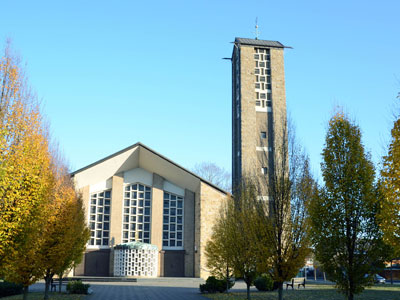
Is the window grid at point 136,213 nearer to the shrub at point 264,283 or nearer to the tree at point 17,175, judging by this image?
the shrub at point 264,283

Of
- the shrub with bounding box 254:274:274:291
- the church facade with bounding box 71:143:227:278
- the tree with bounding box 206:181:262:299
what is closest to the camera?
the tree with bounding box 206:181:262:299

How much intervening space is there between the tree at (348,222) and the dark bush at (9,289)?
17.9 meters

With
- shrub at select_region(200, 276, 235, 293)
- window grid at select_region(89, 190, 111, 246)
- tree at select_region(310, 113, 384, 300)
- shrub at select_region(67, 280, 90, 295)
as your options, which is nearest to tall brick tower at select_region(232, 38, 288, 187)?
window grid at select_region(89, 190, 111, 246)

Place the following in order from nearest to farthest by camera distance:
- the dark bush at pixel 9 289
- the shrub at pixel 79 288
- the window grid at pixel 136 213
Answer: the dark bush at pixel 9 289 < the shrub at pixel 79 288 < the window grid at pixel 136 213

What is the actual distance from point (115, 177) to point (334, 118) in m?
30.3

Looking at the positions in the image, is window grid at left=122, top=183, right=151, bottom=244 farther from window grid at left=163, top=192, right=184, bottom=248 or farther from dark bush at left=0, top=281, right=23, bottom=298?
dark bush at left=0, top=281, right=23, bottom=298

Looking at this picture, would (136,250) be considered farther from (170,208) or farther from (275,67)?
(275,67)

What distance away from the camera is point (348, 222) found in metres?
12.7

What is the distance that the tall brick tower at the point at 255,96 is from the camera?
42781 mm

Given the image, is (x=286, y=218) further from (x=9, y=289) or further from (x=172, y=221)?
(x=172, y=221)

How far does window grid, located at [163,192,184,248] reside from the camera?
4084 centimetres

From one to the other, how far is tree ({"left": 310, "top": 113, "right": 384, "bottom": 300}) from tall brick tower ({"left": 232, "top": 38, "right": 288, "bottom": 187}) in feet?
92.1

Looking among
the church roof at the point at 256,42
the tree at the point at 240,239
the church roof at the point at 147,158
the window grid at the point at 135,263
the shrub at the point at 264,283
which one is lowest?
the shrub at the point at 264,283

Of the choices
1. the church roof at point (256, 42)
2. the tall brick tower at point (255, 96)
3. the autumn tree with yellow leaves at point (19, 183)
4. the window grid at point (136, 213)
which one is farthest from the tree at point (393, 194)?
the church roof at point (256, 42)
